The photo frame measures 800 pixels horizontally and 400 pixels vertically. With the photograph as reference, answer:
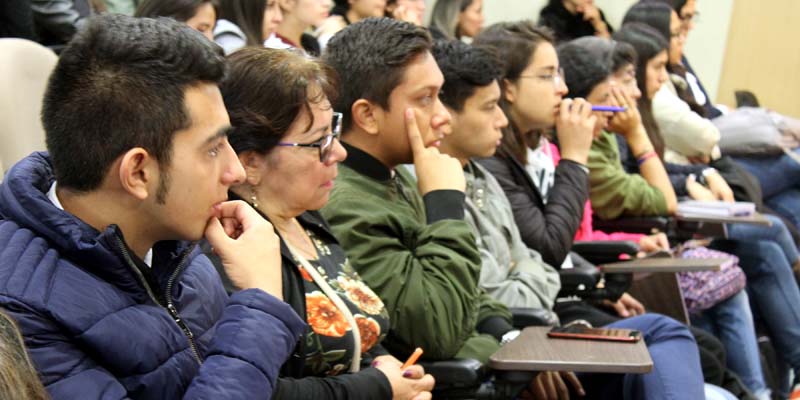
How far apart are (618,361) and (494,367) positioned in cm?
22

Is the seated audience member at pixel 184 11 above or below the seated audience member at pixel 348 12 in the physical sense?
above

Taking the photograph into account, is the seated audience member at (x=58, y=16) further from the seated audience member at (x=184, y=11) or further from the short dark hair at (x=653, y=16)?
the short dark hair at (x=653, y=16)

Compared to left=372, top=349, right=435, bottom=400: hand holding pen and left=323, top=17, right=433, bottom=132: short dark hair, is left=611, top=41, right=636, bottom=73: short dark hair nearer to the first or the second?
left=323, top=17, right=433, bottom=132: short dark hair

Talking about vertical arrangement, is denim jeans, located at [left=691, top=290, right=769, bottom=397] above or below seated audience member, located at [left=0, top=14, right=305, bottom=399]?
below

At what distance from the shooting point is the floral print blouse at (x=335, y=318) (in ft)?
5.69

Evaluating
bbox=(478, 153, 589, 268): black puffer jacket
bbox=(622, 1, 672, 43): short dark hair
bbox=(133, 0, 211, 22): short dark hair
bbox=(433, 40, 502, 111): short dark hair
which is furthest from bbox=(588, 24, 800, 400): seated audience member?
bbox=(133, 0, 211, 22): short dark hair

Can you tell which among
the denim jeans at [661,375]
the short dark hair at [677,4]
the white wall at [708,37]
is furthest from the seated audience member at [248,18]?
the white wall at [708,37]

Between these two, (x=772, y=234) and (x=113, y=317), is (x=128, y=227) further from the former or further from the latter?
(x=772, y=234)

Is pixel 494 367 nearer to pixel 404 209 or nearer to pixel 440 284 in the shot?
pixel 440 284

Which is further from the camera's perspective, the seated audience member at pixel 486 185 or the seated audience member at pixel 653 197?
the seated audience member at pixel 653 197

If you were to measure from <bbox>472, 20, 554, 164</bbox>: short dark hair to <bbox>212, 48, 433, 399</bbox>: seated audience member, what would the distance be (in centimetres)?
137

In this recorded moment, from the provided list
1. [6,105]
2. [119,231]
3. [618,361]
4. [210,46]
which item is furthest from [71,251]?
[618,361]

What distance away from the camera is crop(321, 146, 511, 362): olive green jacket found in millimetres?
2008

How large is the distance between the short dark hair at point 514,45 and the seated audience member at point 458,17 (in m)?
2.22
